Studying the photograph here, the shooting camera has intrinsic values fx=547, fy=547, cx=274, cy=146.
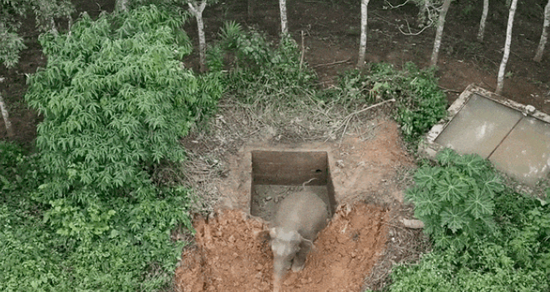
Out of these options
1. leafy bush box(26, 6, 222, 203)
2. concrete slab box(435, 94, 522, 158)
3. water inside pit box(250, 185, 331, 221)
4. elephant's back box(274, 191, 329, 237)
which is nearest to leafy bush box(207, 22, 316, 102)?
water inside pit box(250, 185, 331, 221)

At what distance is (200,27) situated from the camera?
11.9m

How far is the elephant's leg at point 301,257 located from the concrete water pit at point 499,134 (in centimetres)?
309

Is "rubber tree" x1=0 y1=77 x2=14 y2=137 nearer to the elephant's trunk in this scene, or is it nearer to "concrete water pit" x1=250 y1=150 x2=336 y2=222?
"concrete water pit" x1=250 y1=150 x2=336 y2=222

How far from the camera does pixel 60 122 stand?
867 cm

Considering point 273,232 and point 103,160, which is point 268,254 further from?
point 103,160

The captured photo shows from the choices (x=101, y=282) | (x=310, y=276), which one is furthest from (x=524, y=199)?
(x=101, y=282)

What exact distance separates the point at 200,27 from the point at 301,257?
17.8ft

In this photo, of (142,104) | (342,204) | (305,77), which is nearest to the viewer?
(142,104)

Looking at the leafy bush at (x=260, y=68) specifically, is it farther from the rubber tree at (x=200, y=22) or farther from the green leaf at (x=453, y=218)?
the green leaf at (x=453, y=218)

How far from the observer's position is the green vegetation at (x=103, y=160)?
838 centimetres

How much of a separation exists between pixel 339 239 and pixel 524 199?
3.33 meters

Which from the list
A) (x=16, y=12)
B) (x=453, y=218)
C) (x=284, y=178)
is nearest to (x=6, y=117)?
(x=16, y=12)

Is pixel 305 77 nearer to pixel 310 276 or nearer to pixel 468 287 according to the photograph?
pixel 310 276

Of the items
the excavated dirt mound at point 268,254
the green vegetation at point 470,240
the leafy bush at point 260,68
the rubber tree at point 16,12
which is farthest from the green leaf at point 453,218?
the rubber tree at point 16,12
